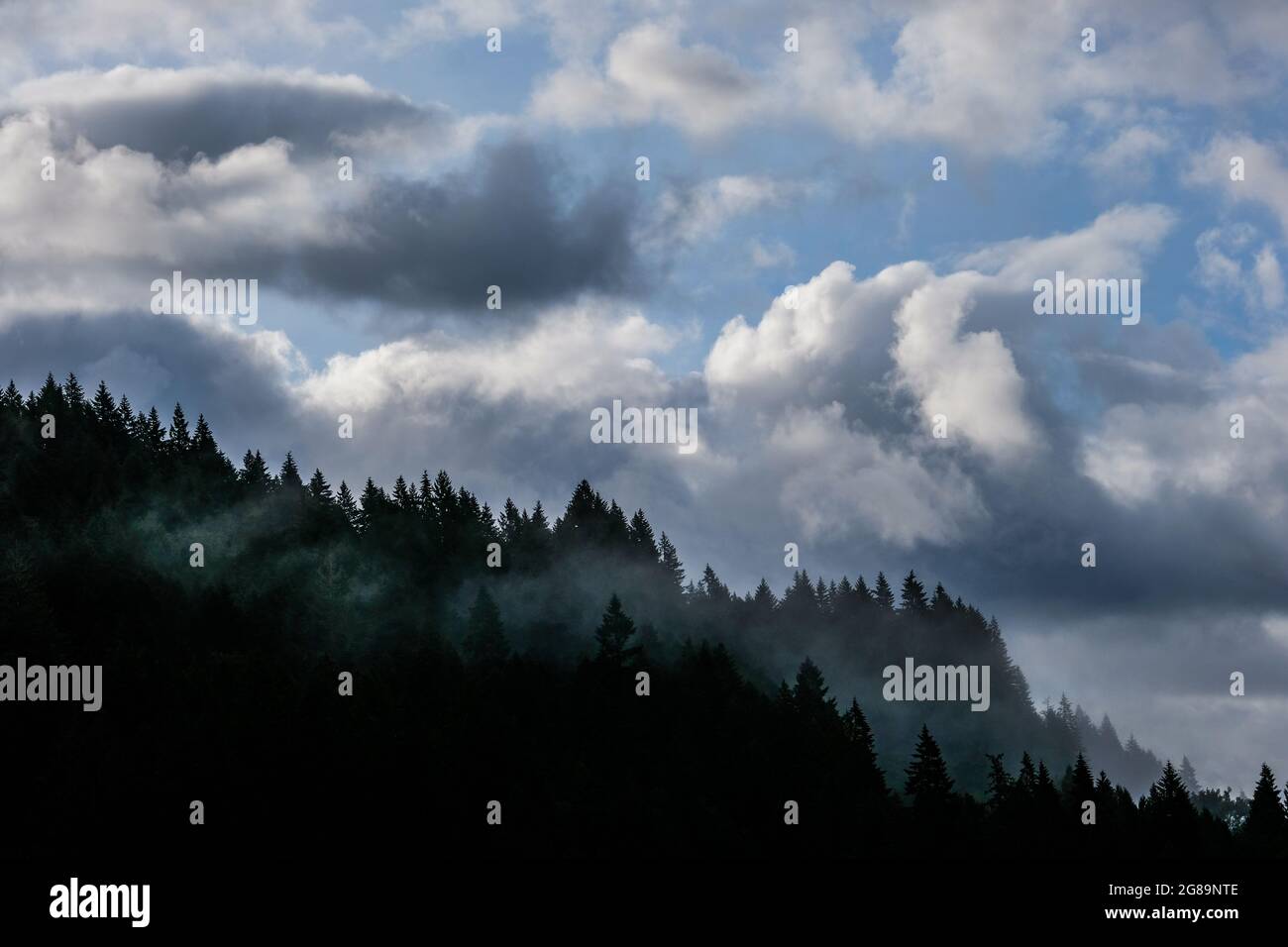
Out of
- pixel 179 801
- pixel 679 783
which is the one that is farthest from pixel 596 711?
pixel 179 801

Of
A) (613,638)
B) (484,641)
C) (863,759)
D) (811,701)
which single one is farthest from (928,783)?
(484,641)

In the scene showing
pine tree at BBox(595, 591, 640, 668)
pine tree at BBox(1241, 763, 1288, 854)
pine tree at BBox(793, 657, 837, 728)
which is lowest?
pine tree at BBox(1241, 763, 1288, 854)

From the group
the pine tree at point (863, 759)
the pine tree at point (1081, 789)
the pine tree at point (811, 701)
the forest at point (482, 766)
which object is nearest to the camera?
the forest at point (482, 766)

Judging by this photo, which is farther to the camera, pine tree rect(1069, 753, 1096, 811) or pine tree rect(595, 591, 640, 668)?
pine tree rect(595, 591, 640, 668)

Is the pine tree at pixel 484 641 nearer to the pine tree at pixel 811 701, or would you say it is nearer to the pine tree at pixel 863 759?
the pine tree at pixel 811 701

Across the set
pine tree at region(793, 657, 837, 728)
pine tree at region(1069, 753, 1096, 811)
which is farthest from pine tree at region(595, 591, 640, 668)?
pine tree at region(1069, 753, 1096, 811)

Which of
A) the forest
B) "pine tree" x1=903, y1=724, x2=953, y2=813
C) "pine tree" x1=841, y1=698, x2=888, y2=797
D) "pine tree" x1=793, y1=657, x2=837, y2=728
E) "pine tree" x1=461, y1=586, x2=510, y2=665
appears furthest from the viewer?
"pine tree" x1=793, y1=657, x2=837, y2=728

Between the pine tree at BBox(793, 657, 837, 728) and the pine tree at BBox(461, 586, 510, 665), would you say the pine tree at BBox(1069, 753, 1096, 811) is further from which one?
the pine tree at BBox(461, 586, 510, 665)

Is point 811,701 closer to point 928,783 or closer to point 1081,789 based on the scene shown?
point 928,783

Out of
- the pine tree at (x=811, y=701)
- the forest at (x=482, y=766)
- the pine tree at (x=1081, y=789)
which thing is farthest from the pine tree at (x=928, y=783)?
the pine tree at (x=811, y=701)

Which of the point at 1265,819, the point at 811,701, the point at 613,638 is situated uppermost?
the point at 613,638

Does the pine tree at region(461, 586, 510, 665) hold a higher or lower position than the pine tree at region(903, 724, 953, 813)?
higher

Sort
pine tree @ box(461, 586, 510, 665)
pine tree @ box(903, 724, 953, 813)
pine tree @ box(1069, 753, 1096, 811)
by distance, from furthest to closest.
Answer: pine tree @ box(461, 586, 510, 665) < pine tree @ box(1069, 753, 1096, 811) < pine tree @ box(903, 724, 953, 813)
